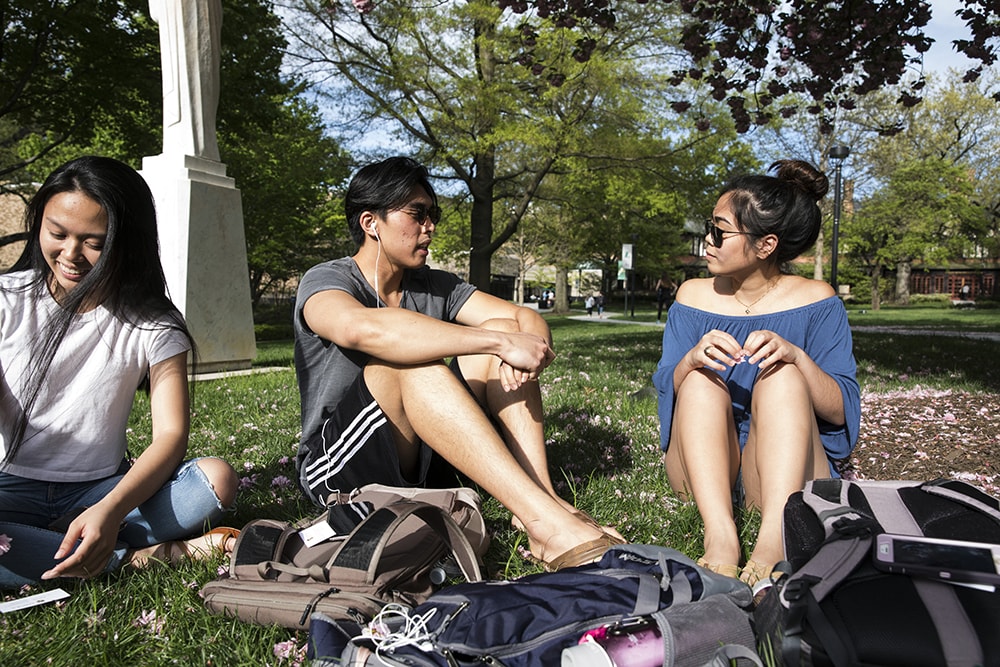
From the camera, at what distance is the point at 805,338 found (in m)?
3.07

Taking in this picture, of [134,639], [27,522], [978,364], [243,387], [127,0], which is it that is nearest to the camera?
[134,639]

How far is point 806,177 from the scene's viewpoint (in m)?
3.02

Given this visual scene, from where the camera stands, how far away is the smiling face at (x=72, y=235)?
2363 millimetres

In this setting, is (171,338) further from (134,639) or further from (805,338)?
(805,338)

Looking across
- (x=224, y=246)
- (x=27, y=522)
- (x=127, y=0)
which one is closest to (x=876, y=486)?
(x=27, y=522)

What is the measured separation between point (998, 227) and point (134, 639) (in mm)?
52689

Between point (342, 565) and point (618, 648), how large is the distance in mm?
832

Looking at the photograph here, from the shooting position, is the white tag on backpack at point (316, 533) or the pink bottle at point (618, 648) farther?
the white tag on backpack at point (316, 533)

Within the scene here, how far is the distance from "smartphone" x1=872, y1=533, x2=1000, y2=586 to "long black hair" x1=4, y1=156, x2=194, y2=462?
2.34 meters

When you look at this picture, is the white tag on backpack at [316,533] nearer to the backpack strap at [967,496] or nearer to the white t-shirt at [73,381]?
the white t-shirt at [73,381]

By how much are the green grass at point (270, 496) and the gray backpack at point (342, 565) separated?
0.08m

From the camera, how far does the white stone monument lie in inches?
297

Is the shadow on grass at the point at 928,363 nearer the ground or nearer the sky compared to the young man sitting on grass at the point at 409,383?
nearer the ground

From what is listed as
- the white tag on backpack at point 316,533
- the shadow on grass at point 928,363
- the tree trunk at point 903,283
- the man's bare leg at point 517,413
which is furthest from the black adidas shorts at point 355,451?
the tree trunk at point 903,283
